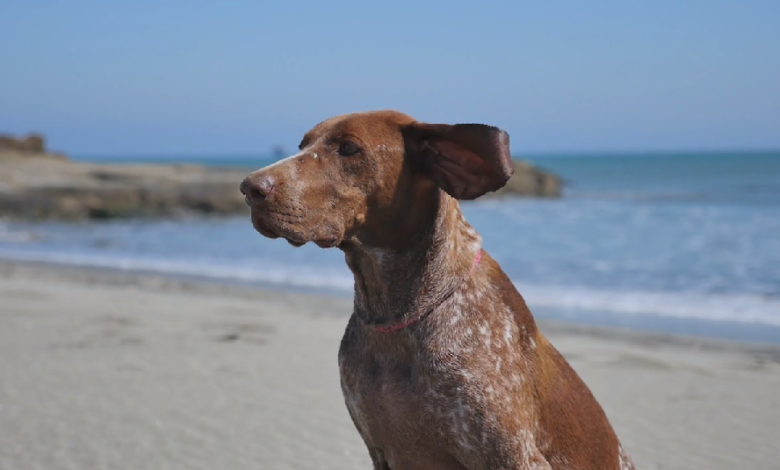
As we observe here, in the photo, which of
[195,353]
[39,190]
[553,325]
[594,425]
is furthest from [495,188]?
[39,190]

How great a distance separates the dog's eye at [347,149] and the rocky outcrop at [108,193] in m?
21.3

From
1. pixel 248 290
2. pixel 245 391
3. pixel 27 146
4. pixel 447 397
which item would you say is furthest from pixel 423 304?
pixel 27 146

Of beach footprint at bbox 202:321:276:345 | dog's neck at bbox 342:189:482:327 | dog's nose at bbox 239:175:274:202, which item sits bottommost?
beach footprint at bbox 202:321:276:345

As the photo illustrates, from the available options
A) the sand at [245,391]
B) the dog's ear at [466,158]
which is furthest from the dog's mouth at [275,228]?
the sand at [245,391]

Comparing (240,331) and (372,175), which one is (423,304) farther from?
(240,331)

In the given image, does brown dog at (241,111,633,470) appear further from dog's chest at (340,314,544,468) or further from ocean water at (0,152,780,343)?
ocean water at (0,152,780,343)

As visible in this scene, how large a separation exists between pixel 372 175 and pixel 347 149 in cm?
11

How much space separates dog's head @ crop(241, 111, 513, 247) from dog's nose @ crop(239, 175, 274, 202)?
1 cm

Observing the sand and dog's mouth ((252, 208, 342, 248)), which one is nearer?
dog's mouth ((252, 208, 342, 248))

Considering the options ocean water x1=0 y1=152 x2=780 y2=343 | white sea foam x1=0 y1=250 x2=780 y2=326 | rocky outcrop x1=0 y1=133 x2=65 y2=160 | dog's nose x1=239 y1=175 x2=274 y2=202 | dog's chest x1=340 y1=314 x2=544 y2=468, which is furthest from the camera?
rocky outcrop x1=0 y1=133 x2=65 y2=160

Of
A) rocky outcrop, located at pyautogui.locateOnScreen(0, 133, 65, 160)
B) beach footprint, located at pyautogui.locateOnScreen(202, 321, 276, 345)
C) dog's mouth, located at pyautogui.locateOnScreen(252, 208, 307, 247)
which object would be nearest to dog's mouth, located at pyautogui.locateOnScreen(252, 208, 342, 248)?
dog's mouth, located at pyautogui.locateOnScreen(252, 208, 307, 247)

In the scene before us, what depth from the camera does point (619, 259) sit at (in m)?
15.3

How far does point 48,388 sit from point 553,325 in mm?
4949

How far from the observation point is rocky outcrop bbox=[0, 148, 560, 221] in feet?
86.2
